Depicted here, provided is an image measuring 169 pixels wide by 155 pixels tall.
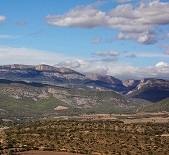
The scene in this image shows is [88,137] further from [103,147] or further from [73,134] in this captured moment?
[103,147]

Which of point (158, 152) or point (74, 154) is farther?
point (158, 152)

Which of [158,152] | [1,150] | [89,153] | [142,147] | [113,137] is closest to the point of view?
[1,150]

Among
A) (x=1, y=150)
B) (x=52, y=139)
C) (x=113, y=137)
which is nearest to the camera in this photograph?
(x=1, y=150)

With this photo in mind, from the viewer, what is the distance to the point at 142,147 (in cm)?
16012

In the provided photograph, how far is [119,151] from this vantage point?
148125 millimetres

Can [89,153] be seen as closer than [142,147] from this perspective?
Yes

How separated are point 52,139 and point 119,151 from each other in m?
36.2

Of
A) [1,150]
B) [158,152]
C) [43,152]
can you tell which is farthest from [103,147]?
[1,150]

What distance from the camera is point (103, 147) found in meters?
157

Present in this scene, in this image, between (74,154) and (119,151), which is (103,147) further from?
(74,154)

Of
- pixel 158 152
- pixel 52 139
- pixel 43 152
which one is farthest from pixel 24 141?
pixel 158 152

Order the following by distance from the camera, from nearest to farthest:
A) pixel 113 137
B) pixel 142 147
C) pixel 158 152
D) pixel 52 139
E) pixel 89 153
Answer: pixel 89 153 < pixel 158 152 < pixel 142 147 < pixel 52 139 < pixel 113 137

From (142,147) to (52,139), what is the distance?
133ft

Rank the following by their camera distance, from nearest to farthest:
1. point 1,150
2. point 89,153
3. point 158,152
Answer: point 1,150
point 89,153
point 158,152
